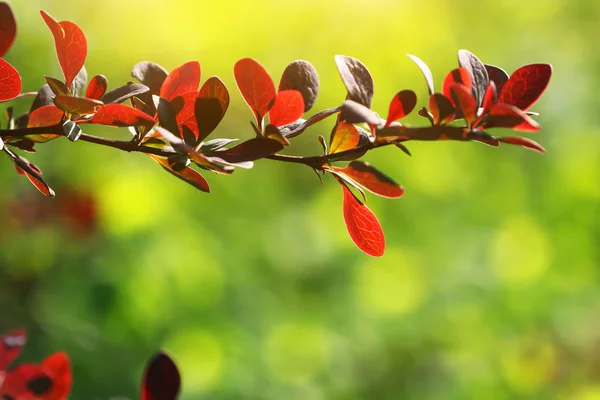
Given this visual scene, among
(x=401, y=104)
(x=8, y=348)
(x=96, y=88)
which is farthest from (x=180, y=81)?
(x=8, y=348)

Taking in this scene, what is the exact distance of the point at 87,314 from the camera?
254 centimetres

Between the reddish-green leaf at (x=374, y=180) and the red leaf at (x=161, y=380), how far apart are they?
24 cm

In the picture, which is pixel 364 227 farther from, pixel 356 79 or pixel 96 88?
pixel 96 88

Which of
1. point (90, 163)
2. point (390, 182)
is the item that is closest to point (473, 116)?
point (390, 182)

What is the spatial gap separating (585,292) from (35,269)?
2.20m

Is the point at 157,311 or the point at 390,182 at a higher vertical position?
the point at 390,182

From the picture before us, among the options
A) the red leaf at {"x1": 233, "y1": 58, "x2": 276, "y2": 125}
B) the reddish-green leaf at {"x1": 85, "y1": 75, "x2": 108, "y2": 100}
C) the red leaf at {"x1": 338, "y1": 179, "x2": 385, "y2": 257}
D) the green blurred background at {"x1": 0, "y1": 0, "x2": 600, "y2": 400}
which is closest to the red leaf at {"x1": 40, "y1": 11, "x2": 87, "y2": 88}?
the reddish-green leaf at {"x1": 85, "y1": 75, "x2": 108, "y2": 100}

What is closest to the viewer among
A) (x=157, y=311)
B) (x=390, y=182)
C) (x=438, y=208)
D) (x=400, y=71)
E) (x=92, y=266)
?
(x=390, y=182)

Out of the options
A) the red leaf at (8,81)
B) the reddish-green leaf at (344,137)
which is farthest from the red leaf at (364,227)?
the red leaf at (8,81)

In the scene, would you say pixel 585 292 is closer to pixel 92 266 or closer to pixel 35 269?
pixel 92 266

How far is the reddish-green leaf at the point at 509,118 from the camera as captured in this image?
448 mm

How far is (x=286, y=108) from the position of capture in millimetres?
522

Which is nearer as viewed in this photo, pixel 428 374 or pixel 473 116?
pixel 473 116

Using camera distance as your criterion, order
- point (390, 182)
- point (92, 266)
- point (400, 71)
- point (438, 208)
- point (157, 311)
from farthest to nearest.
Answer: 1. point (400, 71)
2. point (438, 208)
3. point (92, 266)
4. point (157, 311)
5. point (390, 182)
